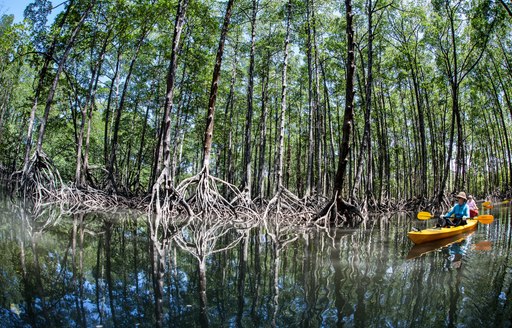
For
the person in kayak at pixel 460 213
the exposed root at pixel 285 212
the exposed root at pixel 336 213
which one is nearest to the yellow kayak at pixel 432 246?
the person in kayak at pixel 460 213

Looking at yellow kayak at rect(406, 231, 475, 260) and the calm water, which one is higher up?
the calm water

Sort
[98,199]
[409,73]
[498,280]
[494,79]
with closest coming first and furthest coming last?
[498,280], [98,199], [409,73], [494,79]

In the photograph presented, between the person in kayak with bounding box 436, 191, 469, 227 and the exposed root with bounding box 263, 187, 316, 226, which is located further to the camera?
the exposed root with bounding box 263, 187, 316, 226

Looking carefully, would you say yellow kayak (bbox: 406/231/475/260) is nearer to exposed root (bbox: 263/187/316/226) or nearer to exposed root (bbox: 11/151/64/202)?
exposed root (bbox: 263/187/316/226)

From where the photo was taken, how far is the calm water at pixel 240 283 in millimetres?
2598

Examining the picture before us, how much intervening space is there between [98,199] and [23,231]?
7729 mm

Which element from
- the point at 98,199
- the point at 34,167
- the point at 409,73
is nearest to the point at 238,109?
the point at 409,73

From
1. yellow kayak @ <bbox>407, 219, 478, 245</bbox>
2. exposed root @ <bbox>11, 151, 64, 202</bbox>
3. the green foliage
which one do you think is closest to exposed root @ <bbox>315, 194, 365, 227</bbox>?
yellow kayak @ <bbox>407, 219, 478, 245</bbox>

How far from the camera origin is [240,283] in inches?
142

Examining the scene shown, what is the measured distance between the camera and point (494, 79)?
72.4ft

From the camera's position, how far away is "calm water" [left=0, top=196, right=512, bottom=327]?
2.60m

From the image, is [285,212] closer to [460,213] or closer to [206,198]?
[206,198]

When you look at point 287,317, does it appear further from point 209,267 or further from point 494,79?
point 494,79

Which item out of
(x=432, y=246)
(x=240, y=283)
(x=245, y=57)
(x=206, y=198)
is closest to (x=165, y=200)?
(x=206, y=198)
